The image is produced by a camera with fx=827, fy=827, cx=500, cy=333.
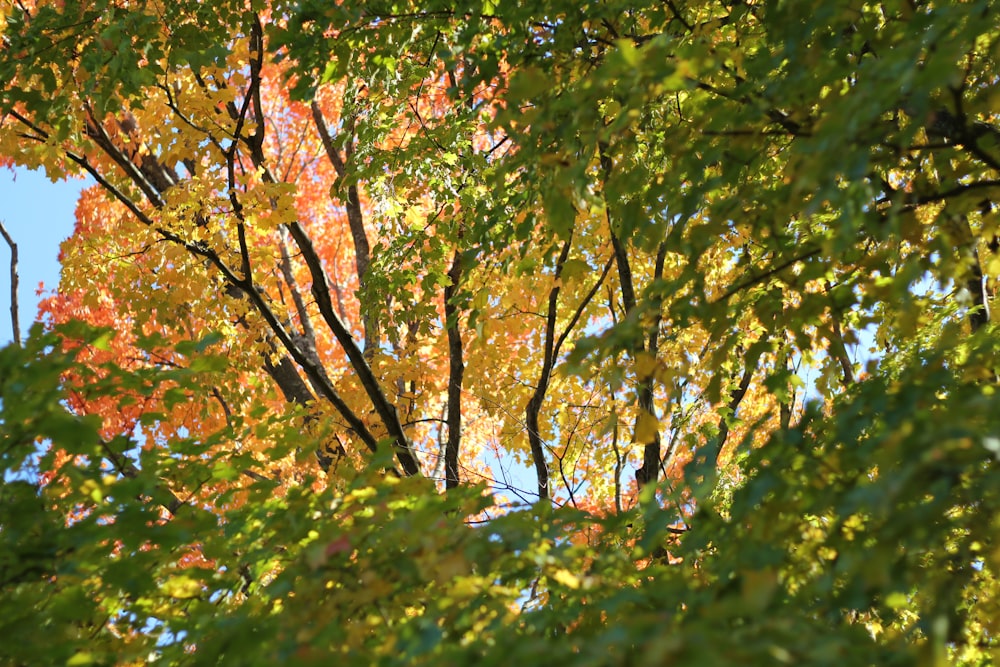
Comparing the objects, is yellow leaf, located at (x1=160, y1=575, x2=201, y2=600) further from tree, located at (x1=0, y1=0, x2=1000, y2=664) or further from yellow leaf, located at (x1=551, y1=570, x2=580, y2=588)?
yellow leaf, located at (x1=551, y1=570, x2=580, y2=588)

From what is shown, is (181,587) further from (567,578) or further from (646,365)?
(646,365)

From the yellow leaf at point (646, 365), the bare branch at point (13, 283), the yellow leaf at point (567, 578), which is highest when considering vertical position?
the bare branch at point (13, 283)

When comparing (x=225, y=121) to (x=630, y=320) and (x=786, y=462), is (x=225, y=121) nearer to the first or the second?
(x=630, y=320)

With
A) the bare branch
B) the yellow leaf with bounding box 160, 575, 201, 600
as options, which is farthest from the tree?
the bare branch

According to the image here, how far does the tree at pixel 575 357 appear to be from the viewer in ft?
6.81

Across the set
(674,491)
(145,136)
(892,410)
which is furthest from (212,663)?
(145,136)

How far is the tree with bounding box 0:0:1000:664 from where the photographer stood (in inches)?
81.7

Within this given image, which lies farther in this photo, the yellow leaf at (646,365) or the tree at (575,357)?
the yellow leaf at (646,365)

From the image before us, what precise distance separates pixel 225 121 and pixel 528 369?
3.34 m

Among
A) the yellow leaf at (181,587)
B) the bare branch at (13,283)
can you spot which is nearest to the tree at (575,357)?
the yellow leaf at (181,587)

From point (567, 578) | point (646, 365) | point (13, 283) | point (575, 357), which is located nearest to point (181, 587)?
point (567, 578)

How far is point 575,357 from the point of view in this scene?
101 inches

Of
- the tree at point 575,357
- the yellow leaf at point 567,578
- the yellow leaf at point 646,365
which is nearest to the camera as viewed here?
the tree at point 575,357

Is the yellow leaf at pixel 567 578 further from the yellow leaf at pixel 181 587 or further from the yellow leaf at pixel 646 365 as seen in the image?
the yellow leaf at pixel 181 587
